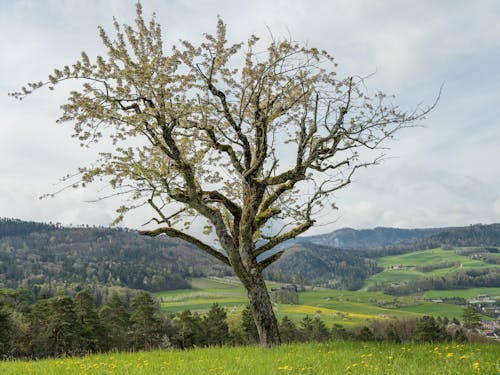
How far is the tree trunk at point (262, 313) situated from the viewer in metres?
15.1

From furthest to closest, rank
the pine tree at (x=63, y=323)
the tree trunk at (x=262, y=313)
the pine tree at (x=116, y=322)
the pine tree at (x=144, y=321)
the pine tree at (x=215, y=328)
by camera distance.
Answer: the pine tree at (x=215, y=328) → the pine tree at (x=116, y=322) → the pine tree at (x=144, y=321) → the pine tree at (x=63, y=323) → the tree trunk at (x=262, y=313)

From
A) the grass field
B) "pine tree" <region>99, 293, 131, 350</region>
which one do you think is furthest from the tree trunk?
"pine tree" <region>99, 293, 131, 350</region>

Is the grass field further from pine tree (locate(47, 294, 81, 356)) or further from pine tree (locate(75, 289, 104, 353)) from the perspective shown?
pine tree (locate(75, 289, 104, 353))

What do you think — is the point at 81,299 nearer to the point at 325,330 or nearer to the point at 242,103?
the point at 242,103

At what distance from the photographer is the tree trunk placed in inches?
596

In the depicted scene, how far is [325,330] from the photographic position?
8681 centimetres

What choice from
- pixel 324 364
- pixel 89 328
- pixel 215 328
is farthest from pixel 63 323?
pixel 324 364

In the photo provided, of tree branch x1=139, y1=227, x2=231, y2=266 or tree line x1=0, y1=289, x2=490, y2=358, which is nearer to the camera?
tree branch x1=139, y1=227, x2=231, y2=266

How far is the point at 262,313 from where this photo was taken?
50.1ft

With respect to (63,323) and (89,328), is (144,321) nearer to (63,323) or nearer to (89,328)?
(89,328)

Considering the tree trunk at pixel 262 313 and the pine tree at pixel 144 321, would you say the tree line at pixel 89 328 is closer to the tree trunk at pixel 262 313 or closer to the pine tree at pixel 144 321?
the pine tree at pixel 144 321

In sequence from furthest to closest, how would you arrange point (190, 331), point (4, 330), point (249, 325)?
point (249, 325) → point (190, 331) → point (4, 330)

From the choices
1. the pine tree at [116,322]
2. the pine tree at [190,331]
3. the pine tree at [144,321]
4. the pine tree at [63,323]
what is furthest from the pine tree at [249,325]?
the pine tree at [63,323]

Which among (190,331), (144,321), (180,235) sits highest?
(180,235)
